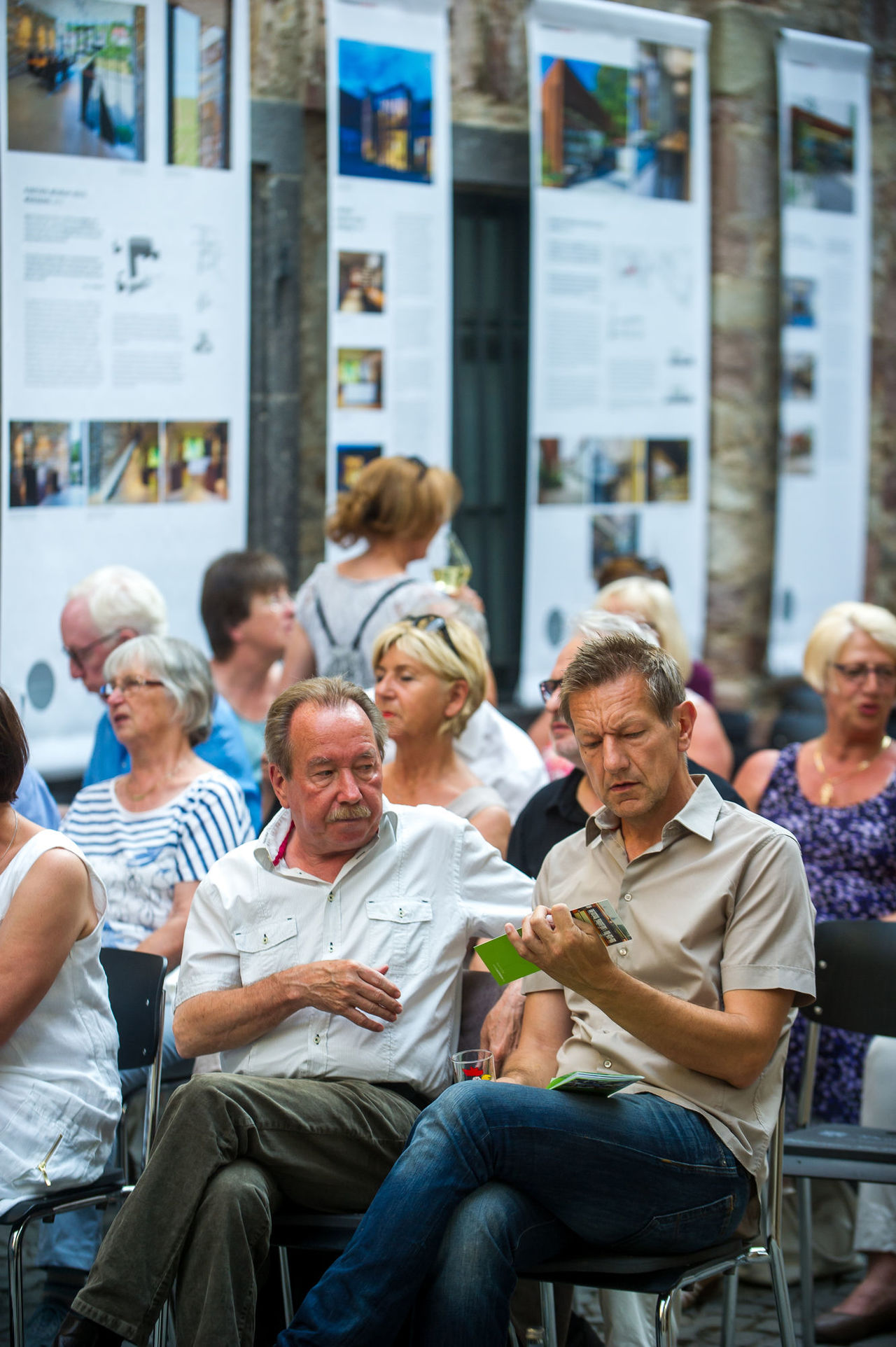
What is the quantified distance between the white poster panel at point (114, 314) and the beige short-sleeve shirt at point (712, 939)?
2.82 m

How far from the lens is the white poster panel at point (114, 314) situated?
15.9 feet

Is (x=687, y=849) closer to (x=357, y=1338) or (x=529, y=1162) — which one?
(x=529, y=1162)

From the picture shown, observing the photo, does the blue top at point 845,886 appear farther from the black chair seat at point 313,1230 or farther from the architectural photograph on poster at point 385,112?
the architectural photograph on poster at point 385,112

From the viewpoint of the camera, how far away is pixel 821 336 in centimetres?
759

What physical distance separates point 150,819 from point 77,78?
8.60ft

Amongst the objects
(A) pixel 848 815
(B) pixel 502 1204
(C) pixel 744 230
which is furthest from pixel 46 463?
(C) pixel 744 230

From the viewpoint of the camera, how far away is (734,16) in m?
7.07

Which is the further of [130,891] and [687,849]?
[130,891]

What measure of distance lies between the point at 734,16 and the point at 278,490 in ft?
10.7

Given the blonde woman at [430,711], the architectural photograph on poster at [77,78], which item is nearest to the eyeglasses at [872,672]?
the blonde woman at [430,711]

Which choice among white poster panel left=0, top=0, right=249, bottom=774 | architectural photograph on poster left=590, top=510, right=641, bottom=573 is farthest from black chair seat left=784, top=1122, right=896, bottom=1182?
architectural photograph on poster left=590, top=510, right=641, bottom=573

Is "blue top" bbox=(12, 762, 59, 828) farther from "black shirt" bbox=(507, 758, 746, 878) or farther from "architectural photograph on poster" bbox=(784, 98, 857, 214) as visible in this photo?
"architectural photograph on poster" bbox=(784, 98, 857, 214)

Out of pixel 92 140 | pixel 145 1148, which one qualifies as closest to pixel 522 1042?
pixel 145 1148

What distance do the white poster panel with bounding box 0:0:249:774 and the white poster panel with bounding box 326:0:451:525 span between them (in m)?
0.44
